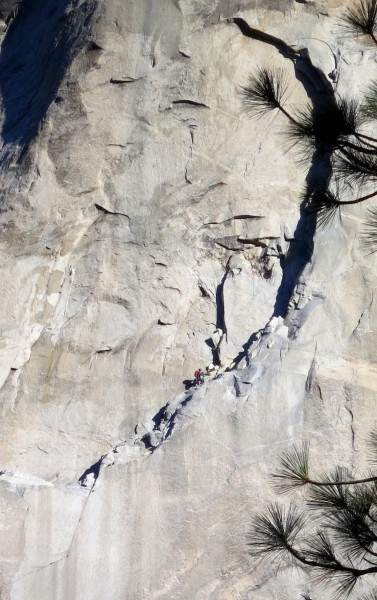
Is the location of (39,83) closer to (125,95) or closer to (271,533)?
(125,95)

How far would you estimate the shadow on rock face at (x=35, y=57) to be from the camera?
7.84 m

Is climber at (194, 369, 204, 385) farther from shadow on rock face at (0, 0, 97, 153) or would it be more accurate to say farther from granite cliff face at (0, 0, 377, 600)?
shadow on rock face at (0, 0, 97, 153)

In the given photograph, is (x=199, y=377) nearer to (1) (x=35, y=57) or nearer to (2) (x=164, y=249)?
(2) (x=164, y=249)

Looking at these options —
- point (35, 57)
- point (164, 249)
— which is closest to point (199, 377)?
point (164, 249)

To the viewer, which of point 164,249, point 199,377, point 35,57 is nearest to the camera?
point 199,377

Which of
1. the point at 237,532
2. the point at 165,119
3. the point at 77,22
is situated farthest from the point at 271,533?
the point at 77,22

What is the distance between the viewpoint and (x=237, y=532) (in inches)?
265

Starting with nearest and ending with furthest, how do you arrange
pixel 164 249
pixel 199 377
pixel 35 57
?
pixel 199 377
pixel 164 249
pixel 35 57

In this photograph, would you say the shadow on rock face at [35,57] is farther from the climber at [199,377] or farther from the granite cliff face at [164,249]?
the climber at [199,377]

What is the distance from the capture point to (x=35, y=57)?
8.61 metres

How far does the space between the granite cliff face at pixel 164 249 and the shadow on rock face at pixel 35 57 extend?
0.04 metres

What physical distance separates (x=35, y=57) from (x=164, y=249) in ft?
7.11

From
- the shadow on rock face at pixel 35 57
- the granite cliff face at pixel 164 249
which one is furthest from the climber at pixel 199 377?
the shadow on rock face at pixel 35 57

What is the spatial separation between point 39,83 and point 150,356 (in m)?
2.39
